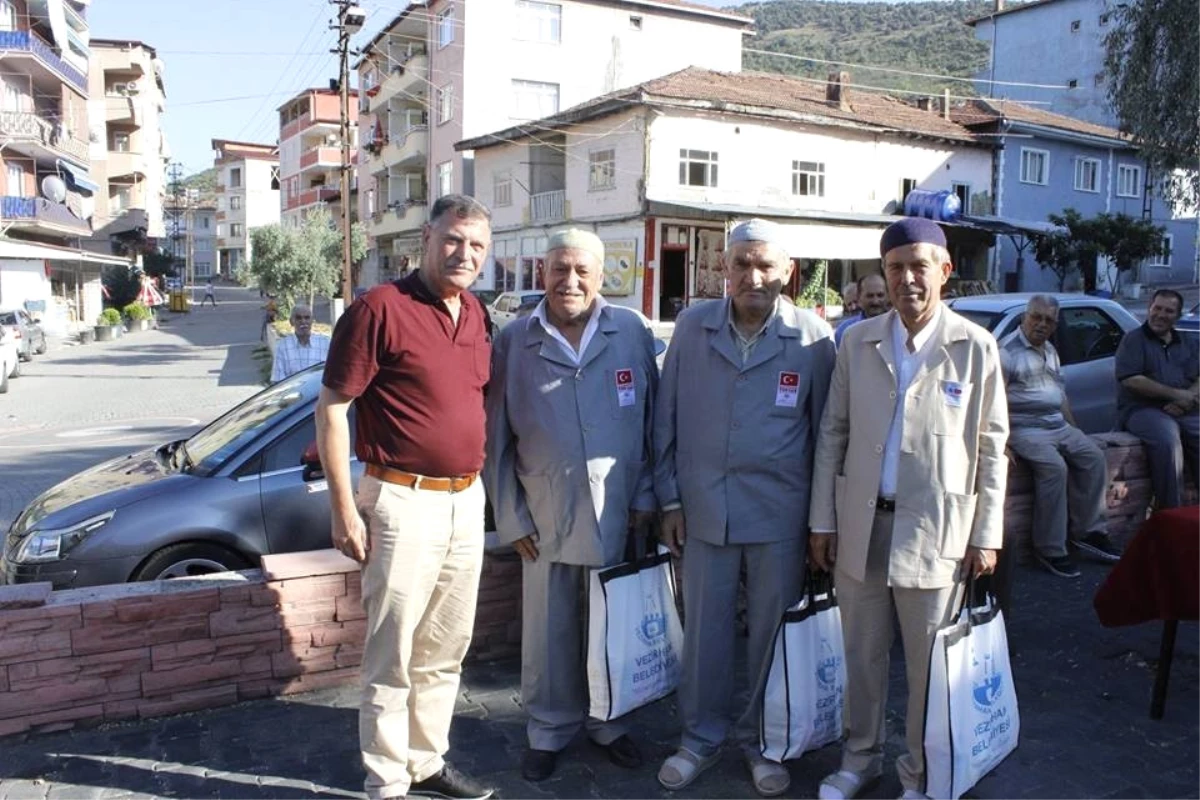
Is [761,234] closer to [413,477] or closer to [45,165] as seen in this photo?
[413,477]

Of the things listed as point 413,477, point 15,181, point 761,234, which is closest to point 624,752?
point 413,477

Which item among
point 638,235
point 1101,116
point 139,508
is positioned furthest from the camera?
point 1101,116

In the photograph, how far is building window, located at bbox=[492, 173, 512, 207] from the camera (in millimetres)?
36250

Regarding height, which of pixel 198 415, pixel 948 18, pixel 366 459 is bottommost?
pixel 198 415

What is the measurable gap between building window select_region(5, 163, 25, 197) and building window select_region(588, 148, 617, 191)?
2269cm

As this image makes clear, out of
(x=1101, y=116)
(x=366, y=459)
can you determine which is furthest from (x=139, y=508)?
Answer: (x=1101, y=116)

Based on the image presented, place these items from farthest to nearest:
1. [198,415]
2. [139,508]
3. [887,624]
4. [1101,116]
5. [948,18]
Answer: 1. [948,18]
2. [1101,116]
3. [198,415]
4. [139,508]
5. [887,624]

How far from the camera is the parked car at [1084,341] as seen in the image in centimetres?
867

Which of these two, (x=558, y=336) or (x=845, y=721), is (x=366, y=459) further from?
(x=845, y=721)

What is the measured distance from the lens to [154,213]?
59656mm

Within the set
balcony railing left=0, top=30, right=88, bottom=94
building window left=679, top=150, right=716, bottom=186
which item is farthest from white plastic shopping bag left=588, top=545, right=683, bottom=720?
balcony railing left=0, top=30, right=88, bottom=94

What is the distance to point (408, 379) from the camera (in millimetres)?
3211

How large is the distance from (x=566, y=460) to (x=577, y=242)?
2.62 feet

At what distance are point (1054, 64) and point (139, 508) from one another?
169 feet
